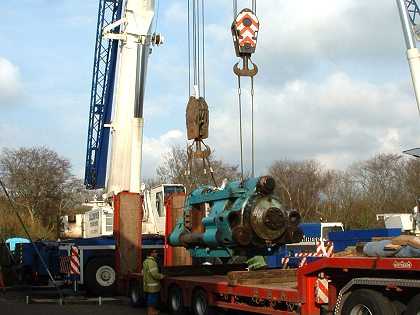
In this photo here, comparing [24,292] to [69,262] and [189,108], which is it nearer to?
[69,262]

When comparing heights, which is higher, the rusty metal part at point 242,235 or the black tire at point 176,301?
the rusty metal part at point 242,235

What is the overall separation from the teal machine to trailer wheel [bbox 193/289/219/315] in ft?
2.81

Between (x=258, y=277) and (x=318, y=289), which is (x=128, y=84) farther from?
(x=318, y=289)

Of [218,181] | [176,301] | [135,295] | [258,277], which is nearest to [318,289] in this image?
[258,277]

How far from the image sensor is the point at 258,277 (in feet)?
35.7

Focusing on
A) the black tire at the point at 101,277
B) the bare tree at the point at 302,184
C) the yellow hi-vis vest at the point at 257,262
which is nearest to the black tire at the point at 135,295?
the black tire at the point at 101,277

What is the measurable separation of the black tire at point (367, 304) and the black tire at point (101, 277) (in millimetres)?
10659

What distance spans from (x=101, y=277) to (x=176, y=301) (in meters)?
5.27

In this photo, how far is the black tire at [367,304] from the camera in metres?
7.44

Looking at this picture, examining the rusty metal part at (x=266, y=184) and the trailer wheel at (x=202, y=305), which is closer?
the rusty metal part at (x=266, y=184)

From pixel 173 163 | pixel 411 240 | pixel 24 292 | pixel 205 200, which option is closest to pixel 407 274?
pixel 411 240

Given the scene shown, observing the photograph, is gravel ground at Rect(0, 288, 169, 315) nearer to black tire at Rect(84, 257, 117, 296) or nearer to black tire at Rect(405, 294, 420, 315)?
black tire at Rect(84, 257, 117, 296)

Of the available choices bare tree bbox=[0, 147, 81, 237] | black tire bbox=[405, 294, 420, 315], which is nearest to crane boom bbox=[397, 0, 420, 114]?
black tire bbox=[405, 294, 420, 315]

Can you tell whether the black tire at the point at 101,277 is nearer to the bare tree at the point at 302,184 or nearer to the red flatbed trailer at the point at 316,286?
the red flatbed trailer at the point at 316,286
